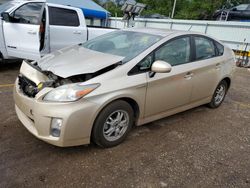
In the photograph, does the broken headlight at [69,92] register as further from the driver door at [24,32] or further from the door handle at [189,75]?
the driver door at [24,32]

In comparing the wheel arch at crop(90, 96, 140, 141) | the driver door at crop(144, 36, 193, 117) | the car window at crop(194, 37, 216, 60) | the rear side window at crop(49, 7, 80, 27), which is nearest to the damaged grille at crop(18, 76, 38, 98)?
the wheel arch at crop(90, 96, 140, 141)

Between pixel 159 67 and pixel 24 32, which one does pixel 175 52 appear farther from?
pixel 24 32

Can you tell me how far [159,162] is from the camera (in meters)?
2.76

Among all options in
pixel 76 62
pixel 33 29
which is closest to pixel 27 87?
pixel 76 62

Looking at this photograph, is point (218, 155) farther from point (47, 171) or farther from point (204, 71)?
point (47, 171)

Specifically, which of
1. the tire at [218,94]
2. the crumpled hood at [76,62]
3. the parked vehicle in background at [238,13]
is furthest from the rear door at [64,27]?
the parked vehicle in background at [238,13]

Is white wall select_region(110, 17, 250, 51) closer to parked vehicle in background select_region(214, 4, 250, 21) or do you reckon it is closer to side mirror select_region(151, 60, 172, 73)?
parked vehicle in background select_region(214, 4, 250, 21)

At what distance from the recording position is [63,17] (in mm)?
5855

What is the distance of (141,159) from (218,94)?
254 centimetres

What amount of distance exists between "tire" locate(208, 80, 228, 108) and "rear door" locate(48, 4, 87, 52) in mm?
3799

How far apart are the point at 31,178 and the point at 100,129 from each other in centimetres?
88

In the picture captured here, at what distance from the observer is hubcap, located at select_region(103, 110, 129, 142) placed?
280cm

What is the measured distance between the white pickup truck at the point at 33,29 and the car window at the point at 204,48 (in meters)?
3.40

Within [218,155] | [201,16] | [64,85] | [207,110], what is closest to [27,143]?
[64,85]
